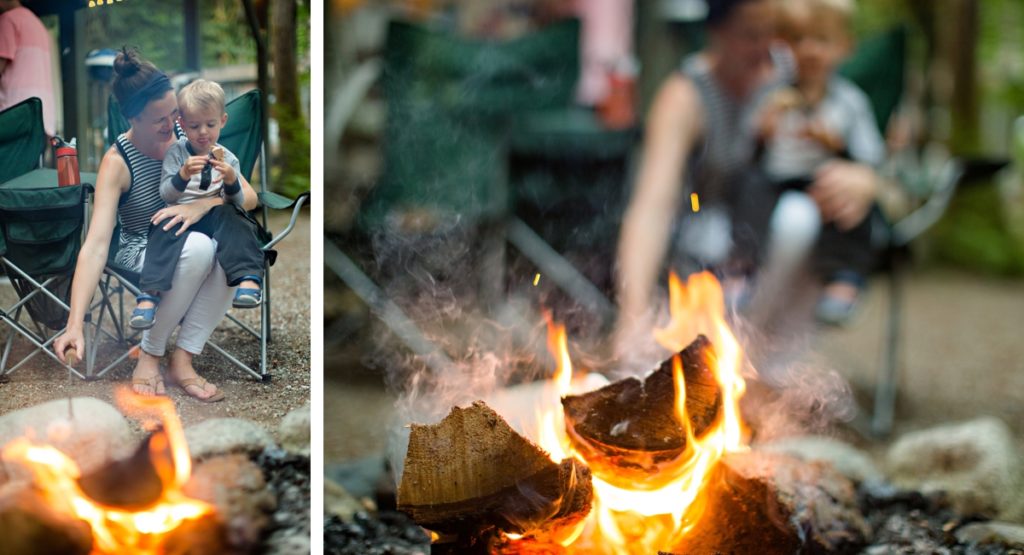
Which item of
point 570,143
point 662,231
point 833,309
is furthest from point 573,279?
point 833,309

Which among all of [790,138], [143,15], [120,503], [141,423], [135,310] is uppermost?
[143,15]

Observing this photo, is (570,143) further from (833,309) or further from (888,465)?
(888,465)

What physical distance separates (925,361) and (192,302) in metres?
3.49

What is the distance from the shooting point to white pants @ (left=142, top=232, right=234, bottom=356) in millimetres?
2072

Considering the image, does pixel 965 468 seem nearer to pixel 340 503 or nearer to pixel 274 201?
pixel 340 503

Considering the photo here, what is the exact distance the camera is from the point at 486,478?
2043mm

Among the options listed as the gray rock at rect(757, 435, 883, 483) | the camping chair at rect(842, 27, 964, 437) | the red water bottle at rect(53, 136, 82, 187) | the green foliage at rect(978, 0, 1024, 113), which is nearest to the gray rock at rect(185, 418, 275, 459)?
the red water bottle at rect(53, 136, 82, 187)

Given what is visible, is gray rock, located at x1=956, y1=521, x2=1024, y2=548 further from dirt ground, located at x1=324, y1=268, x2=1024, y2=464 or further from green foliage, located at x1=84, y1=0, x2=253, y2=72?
green foliage, located at x1=84, y1=0, x2=253, y2=72

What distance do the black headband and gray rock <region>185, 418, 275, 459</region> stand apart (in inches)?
28.6

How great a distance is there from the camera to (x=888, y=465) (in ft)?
9.44

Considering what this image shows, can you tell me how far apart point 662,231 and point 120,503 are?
6.22 ft

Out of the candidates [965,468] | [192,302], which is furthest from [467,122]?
[965,468]

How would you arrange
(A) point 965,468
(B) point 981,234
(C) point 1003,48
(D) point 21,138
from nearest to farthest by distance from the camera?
(D) point 21,138 < (A) point 965,468 < (C) point 1003,48 < (B) point 981,234

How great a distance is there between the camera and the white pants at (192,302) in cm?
207
